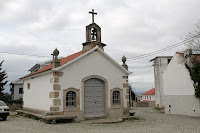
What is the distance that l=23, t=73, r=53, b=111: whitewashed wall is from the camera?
14.2 m

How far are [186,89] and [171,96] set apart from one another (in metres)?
2.69

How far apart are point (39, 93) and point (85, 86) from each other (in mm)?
3727

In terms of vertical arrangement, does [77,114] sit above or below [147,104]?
above

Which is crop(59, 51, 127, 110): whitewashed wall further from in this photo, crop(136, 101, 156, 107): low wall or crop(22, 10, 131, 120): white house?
crop(136, 101, 156, 107): low wall

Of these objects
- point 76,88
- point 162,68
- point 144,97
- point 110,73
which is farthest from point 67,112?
point 144,97

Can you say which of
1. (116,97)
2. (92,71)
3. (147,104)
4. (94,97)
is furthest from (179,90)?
(147,104)

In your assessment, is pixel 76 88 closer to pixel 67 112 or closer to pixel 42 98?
pixel 67 112

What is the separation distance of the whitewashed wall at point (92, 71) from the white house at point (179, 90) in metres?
6.65

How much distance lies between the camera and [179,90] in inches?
804

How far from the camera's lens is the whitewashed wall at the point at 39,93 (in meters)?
14.2

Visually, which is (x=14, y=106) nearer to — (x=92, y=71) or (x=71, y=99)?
(x=71, y=99)

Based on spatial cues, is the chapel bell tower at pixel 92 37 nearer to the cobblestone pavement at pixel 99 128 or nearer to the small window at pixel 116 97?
the small window at pixel 116 97

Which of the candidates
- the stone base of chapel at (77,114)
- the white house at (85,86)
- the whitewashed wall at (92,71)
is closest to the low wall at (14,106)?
the stone base of chapel at (77,114)

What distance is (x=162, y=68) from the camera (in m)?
34.4
